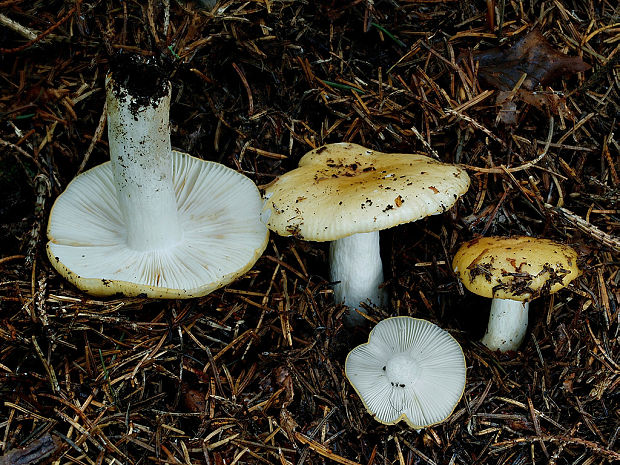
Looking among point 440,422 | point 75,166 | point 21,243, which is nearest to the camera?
point 440,422

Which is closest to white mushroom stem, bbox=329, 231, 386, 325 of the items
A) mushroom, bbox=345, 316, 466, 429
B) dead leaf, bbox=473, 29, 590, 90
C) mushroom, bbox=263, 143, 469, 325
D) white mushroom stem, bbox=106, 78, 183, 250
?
mushroom, bbox=263, 143, 469, 325

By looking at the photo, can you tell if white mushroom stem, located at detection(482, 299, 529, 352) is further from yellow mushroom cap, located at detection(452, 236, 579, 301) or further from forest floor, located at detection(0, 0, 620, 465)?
yellow mushroom cap, located at detection(452, 236, 579, 301)

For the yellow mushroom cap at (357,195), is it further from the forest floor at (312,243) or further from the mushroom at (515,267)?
the forest floor at (312,243)

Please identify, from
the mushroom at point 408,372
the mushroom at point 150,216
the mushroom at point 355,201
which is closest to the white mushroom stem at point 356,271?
the mushroom at point 355,201

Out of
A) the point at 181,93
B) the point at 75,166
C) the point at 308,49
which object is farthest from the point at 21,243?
the point at 308,49

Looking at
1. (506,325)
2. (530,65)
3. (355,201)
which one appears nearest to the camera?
(355,201)

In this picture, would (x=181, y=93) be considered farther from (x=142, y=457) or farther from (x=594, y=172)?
(x=594, y=172)

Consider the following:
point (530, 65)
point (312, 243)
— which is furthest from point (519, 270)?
point (530, 65)

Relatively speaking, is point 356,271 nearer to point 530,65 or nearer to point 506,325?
point 506,325
